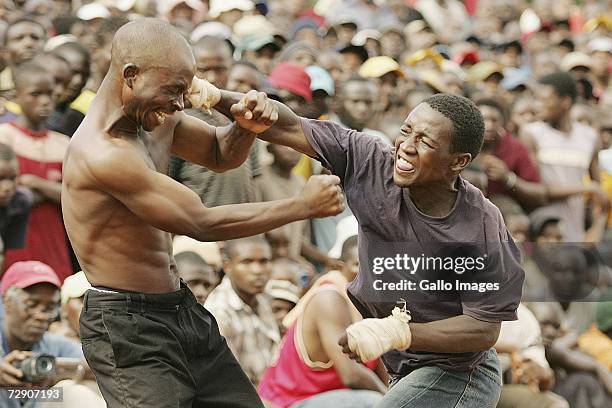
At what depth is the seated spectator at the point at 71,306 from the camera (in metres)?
7.13

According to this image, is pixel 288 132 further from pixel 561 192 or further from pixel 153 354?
pixel 561 192

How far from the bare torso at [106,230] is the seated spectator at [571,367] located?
3.51 m

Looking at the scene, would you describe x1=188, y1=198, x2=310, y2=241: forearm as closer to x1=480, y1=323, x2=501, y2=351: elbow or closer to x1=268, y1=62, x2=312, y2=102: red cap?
x1=480, y1=323, x2=501, y2=351: elbow

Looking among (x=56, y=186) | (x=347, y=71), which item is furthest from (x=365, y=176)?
(x=347, y=71)

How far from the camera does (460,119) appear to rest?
526cm

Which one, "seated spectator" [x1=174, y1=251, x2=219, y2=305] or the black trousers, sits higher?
the black trousers

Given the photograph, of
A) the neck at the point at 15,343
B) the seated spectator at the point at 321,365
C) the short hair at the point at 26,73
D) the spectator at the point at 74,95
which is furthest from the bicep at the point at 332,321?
the short hair at the point at 26,73

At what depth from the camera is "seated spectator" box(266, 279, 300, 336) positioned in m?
7.84

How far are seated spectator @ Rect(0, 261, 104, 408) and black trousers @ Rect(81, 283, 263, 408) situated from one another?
1.21 metres

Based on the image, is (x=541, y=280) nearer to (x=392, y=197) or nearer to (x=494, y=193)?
Answer: (x=494, y=193)

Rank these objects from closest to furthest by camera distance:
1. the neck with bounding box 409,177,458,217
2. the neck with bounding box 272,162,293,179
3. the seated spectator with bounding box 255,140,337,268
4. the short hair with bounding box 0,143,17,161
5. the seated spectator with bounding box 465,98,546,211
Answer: the neck with bounding box 409,177,458,217, the short hair with bounding box 0,143,17,161, the seated spectator with bounding box 255,140,337,268, the neck with bounding box 272,162,293,179, the seated spectator with bounding box 465,98,546,211

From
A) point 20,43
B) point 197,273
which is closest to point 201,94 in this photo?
point 197,273

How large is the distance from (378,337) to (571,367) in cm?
324

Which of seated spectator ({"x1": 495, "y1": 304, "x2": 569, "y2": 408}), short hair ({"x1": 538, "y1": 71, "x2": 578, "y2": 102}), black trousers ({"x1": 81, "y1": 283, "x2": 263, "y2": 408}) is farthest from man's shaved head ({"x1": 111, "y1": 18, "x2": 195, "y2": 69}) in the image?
short hair ({"x1": 538, "y1": 71, "x2": 578, "y2": 102})
